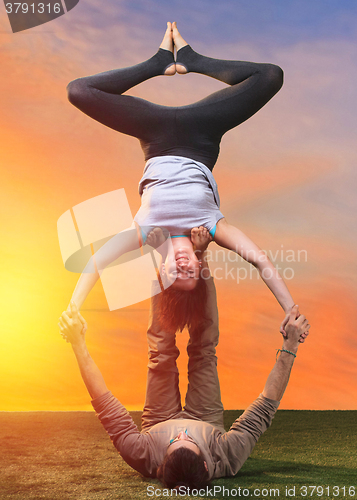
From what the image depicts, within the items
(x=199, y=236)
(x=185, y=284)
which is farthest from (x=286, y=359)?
(x=199, y=236)

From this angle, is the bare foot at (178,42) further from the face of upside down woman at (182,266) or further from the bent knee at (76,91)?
the face of upside down woman at (182,266)

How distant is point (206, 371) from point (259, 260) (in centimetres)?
96

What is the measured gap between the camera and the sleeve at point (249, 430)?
2418mm

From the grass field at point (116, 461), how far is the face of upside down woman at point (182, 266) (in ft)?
3.73

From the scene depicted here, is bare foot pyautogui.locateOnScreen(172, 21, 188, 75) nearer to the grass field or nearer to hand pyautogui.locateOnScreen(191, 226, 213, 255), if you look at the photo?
hand pyautogui.locateOnScreen(191, 226, 213, 255)

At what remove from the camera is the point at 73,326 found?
2.31 metres

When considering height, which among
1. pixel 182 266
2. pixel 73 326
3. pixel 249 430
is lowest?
pixel 249 430

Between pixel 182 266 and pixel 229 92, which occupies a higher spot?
pixel 229 92

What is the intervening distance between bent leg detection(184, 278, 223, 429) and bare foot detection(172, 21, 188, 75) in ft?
4.94

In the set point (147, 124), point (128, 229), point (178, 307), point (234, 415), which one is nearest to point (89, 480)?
point (178, 307)

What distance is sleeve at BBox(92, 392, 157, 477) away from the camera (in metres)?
2.40

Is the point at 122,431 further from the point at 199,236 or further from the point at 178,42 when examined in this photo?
the point at 178,42

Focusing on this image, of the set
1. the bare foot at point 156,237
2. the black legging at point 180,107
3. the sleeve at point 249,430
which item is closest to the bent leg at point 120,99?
the black legging at point 180,107

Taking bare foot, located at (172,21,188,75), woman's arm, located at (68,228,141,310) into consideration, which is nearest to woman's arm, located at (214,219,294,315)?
woman's arm, located at (68,228,141,310)
